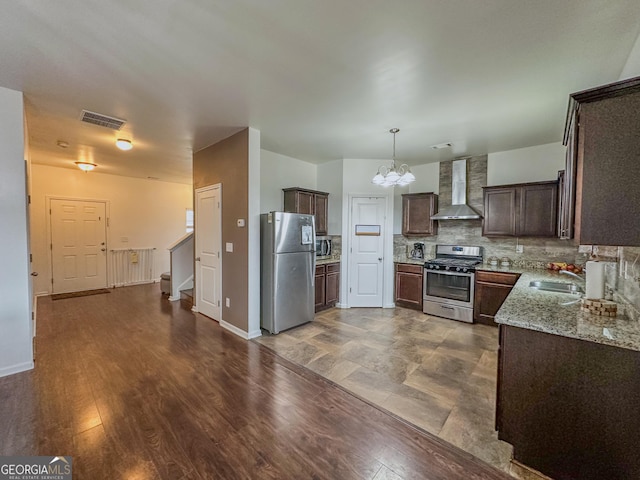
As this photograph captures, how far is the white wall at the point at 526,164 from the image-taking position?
4.09 meters

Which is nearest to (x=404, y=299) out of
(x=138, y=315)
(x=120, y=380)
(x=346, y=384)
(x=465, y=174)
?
(x=465, y=174)

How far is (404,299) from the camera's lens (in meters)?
4.99

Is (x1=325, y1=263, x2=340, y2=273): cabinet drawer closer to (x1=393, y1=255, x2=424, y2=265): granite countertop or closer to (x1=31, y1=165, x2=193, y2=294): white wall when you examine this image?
(x1=393, y1=255, x2=424, y2=265): granite countertop

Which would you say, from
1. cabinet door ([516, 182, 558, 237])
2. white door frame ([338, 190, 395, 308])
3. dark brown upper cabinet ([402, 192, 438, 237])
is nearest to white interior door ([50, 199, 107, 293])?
white door frame ([338, 190, 395, 308])

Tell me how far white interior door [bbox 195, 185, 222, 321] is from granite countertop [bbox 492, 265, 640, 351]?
3.66 meters

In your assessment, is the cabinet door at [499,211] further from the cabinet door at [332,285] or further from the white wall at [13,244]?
the white wall at [13,244]

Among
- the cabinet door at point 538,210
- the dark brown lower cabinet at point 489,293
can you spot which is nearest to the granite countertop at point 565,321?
the dark brown lower cabinet at point 489,293

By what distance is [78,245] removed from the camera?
19.9 ft

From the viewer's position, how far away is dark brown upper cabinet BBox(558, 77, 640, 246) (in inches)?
52.4

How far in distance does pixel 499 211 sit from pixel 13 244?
613 cm

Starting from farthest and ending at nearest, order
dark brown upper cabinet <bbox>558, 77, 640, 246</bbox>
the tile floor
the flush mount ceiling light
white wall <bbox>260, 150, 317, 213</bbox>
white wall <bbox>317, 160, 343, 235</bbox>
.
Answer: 1. white wall <bbox>317, 160, 343, 235</bbox>
2. white wall <bbox>260, 150, 317, 213</bbox>
3. the flush mount ceiling light
4. the tile floor
5. dark brown upper cabinet <bbox>558, 77, 640, 246</bbox>

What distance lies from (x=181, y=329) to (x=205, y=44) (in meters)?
3.54

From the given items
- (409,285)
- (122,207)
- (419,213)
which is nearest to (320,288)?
(409,285)

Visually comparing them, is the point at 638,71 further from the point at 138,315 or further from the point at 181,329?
the point at 138,315
